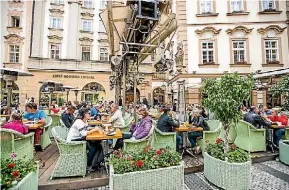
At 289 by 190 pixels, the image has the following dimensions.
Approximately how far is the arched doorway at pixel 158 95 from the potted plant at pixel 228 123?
58.1 feet

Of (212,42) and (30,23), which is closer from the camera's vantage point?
(212,42)

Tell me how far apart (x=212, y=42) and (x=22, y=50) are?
16852mm

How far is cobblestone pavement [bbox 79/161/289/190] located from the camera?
12.2ft

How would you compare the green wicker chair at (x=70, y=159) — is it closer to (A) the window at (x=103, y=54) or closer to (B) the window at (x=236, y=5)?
(B) the window at (x=236, y=5)

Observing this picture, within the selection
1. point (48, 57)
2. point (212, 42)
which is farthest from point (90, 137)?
point (48, 57)

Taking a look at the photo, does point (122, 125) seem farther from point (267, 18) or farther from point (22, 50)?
point (22, 50)

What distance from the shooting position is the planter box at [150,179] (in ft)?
9.78

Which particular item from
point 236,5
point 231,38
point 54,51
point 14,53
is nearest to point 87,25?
point 54,51

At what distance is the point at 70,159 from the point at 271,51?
14.5 m

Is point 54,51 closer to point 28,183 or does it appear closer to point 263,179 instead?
point 28,183

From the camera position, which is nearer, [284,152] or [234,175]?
[234,175]

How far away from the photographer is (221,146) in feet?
13.4

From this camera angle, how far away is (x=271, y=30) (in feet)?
44.7

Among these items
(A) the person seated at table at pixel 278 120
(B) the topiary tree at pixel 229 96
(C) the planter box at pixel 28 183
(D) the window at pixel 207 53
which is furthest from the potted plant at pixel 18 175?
(D) the window at pixel 207 53
